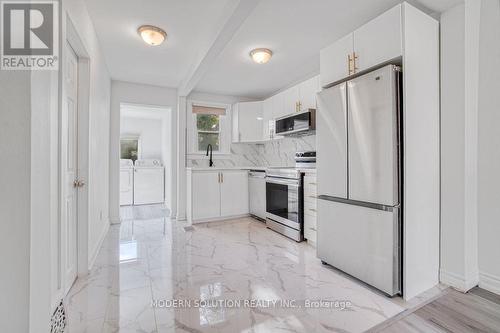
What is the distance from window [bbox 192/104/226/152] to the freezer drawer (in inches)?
118

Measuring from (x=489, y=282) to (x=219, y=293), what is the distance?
89.5 inches

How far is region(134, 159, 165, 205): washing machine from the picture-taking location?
6219 mm

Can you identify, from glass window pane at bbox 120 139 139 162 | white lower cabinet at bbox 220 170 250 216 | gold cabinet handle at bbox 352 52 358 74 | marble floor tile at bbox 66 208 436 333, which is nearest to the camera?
marble floor tile at bbox 66 208 436 333

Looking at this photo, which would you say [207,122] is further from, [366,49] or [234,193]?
[366,49]

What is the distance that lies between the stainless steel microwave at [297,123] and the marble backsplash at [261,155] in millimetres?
447

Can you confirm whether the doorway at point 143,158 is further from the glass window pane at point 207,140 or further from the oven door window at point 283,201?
the oven door window at point 283,201

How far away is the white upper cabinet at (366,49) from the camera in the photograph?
1.88 metres

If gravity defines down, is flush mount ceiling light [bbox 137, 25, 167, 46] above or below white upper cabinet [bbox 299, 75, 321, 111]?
above

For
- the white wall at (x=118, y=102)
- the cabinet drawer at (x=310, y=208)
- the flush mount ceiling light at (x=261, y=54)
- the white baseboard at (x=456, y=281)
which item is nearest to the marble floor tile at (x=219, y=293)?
the cabinet drawer at (x=310, y=208)

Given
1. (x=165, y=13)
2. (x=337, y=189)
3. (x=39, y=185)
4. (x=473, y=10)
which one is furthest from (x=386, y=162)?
(x=165, y=13)

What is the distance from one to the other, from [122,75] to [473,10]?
4.38m

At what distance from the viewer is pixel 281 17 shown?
234cm

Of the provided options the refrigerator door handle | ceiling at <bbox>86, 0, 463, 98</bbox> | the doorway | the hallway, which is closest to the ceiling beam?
ceiling at <bbox>86, 0, 463, 98</bbox>

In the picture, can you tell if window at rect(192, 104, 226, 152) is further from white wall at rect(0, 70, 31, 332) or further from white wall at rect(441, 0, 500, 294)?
white wall at rect(0, 70, 31, 332)
